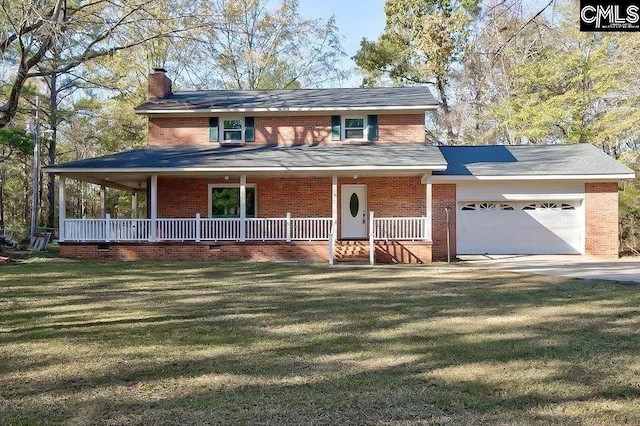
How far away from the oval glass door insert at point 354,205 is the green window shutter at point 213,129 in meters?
5.44

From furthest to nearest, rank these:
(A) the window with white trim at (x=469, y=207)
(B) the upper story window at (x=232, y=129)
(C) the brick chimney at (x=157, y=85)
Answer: (C) the brick chimney at (x=157, y=85), (B) the upper story window at (x=232, y=129), (A) the window with white trim at (x=469, y=207)

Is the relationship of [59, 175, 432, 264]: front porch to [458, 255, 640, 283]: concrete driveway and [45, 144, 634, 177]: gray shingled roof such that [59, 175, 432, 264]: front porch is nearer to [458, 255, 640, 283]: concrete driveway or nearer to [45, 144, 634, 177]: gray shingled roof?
[45, 144, 634, 177]: gray shingled roof

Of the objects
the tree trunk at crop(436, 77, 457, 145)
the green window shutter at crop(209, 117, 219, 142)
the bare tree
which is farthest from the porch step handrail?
the tree trunk at crop(436, 77, 457, 145)

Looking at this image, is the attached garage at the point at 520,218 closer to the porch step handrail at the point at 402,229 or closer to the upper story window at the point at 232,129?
the porch step handrail at the point at 402,229

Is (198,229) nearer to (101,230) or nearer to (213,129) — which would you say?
(101,230)

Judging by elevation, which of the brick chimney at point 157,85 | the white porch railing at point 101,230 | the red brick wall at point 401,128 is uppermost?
the brick chimney at point 157,85

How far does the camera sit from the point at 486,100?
29859 millimetres

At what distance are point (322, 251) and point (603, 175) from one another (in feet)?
31.1

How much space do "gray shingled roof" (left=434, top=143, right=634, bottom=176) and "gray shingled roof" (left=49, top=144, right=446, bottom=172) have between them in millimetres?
1700

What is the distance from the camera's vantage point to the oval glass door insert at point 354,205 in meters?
18.6

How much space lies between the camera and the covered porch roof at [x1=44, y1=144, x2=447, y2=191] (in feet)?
53.4

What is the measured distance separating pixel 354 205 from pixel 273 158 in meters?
3.37

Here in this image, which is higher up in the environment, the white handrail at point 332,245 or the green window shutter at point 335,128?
the green window shutter at point 335,128

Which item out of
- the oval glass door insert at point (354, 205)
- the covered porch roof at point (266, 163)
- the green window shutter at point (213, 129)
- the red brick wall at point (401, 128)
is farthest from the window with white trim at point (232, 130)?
the red brick wall at point (401, 128)
